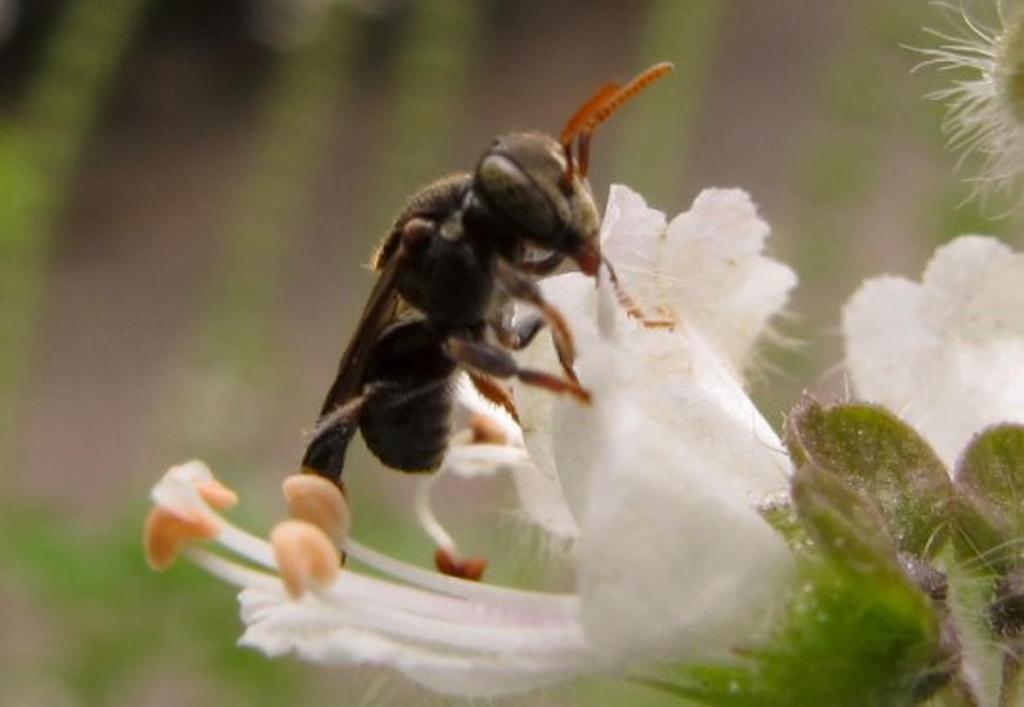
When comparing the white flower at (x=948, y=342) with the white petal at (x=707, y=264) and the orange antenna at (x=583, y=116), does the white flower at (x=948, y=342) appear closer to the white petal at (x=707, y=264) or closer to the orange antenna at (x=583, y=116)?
the white petal at (x=707, y=264)

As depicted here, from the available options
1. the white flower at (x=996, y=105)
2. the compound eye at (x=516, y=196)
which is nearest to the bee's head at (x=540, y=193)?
the compound eye at (x=516, y=196)

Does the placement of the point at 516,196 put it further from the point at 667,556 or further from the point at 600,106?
the point at 667,556

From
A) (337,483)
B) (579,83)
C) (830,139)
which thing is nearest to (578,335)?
(337,483)

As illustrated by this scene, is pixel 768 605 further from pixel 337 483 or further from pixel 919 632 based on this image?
pixel 337 483

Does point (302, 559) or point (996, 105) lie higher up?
point (996, 105)

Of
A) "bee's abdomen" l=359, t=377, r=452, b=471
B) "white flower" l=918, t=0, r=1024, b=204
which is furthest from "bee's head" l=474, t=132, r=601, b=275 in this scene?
"white flower" l=918, t=0, r=1024, b=204

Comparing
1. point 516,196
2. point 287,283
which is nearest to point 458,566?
point 516,196
